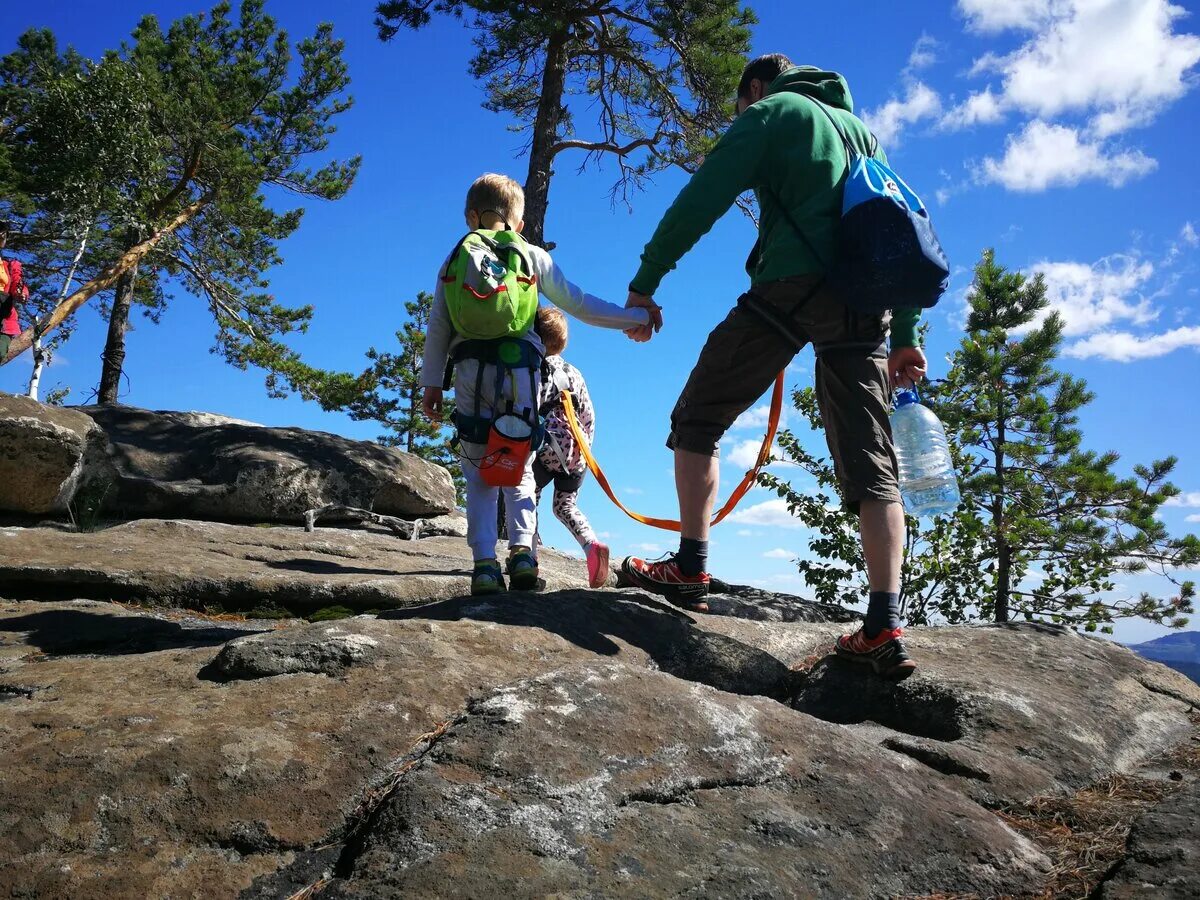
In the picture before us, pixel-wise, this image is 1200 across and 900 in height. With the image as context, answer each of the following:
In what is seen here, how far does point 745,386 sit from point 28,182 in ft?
58.4

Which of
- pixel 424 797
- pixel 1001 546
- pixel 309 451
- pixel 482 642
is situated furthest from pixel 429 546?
pixel 1001 546

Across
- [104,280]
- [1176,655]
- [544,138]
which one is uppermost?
[544,138]

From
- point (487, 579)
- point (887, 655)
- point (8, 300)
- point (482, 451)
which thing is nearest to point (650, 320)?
point (482, 451)

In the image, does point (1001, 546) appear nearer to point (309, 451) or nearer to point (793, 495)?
point (793, 495)

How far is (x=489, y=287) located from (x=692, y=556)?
1.41 m

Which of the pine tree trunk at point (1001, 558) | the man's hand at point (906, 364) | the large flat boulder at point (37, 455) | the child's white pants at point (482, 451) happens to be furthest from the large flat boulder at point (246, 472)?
the pine tree trunk at point (1001, 558)

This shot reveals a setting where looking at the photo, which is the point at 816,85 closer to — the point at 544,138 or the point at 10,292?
the point at 544,138

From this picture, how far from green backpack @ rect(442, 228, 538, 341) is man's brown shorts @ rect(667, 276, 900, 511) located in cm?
82

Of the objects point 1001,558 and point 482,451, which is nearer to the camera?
point 482,451

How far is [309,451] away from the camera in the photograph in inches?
322

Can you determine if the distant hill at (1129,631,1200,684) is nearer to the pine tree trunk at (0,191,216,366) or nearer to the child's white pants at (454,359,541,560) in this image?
the child's white pants at (454,359,541,560)

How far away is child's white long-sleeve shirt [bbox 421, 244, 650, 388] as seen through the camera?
3.88 m

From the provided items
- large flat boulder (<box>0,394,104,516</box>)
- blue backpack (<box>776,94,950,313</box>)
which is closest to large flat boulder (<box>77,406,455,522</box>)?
large flat boulder (<box>0,394,104,516</box>)

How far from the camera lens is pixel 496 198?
3988 mm
